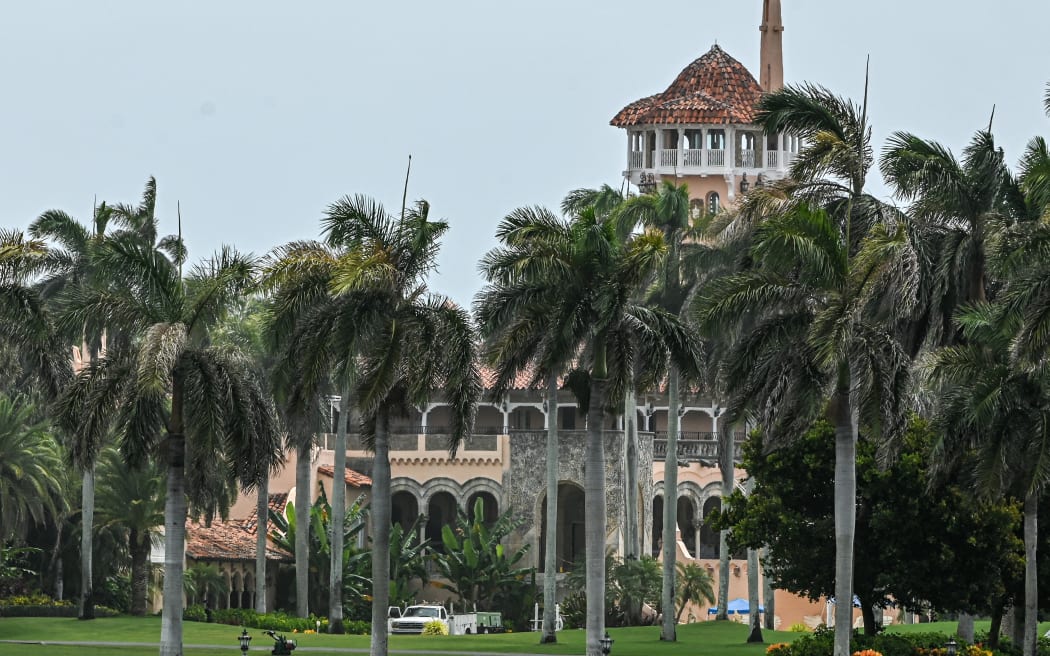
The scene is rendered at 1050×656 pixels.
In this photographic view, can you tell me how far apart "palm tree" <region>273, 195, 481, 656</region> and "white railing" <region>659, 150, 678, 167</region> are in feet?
174

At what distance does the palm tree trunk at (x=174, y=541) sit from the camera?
40406 millimetres

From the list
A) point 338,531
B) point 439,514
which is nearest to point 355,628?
point 338,531

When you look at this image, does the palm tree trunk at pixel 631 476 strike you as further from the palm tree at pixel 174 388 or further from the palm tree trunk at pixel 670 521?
the palm tree at pixel 174 388

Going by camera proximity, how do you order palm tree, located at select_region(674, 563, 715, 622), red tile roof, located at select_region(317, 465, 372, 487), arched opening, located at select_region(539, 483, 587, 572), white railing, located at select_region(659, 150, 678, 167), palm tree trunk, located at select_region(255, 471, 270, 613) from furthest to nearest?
white railing, located at select_region(659, 150, 678, 167)
arched opening, located at select_region(539, 483, 587, 572)
red tile roof, located at select_region(317, 465, 372, 487)
palm tree, located at select_region(674, 563, 715, 622)
palm tree trunk, located at select_region(255, 471, 270, 613)

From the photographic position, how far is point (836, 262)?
130ft

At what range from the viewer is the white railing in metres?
94.7

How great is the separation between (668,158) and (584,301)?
171ft

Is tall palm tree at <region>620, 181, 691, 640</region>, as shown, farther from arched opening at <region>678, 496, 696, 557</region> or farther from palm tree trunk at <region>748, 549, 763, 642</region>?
arched opening at <region>678, 496, 696, 557</region>

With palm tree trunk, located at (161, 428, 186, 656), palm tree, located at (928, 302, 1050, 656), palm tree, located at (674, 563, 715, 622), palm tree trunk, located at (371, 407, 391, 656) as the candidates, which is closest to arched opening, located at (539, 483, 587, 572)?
palm tree, located at (674, 563, 715, 622)

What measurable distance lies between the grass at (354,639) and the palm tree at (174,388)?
903 cm

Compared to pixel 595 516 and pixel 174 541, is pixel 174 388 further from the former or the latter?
pixel 595 516

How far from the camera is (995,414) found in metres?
40.3

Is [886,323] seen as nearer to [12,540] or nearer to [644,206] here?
[644,206]

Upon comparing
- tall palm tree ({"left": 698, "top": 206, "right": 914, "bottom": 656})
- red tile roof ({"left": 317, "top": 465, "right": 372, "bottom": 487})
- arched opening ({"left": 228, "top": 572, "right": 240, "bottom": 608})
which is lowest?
arched opening ({"left": 228, "top": 572, "right": 240, "bottom": 608})
